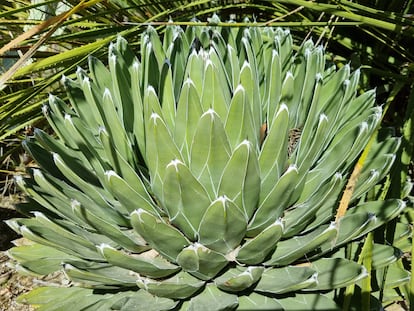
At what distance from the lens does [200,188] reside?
2.91 ft

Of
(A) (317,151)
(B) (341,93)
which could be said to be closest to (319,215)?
(A) (317,151)

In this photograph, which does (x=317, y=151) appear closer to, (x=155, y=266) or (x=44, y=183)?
(x=155, y=266)

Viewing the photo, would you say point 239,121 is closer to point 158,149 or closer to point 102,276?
point 158,149

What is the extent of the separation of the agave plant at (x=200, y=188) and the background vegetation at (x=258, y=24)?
83 millimetres

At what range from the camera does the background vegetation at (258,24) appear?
1066 mm

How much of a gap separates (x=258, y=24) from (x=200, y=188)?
1.71ft

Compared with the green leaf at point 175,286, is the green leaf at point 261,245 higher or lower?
Answer: higher

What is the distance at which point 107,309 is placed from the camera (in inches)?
39.4

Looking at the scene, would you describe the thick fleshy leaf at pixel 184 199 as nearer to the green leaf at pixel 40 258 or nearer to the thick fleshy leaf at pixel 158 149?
the thick fleshy leaf at pixel 158 149

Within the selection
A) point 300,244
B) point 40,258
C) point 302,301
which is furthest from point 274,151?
point 40,258

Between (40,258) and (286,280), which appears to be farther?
(40,258)

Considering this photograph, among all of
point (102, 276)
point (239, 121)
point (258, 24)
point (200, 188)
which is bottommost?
point (102, 276)

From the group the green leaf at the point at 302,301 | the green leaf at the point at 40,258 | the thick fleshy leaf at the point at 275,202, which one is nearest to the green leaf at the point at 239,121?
the thick fleshy leaf at the point at 275,202

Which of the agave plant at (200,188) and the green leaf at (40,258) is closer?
the agave plant at (200,188)
